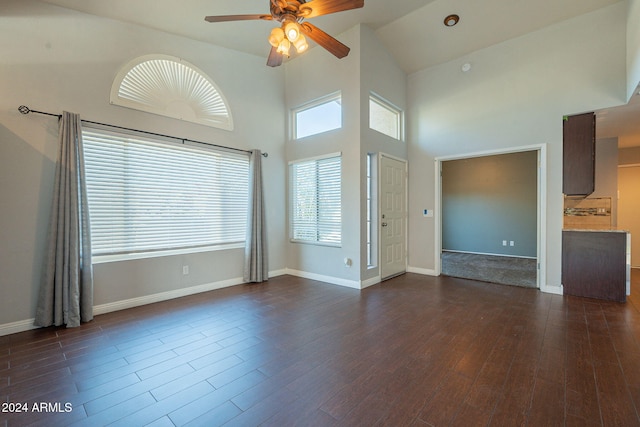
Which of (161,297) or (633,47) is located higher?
(633,47)

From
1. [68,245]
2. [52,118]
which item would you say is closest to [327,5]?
[52,118]

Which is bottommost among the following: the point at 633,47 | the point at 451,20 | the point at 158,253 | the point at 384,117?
the point at 158,253

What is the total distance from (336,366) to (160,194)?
3.17 metres

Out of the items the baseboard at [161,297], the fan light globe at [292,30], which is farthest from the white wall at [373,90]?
the baseboard at [161,297]

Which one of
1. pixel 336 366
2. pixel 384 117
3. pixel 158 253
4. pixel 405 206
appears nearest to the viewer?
pixel 336 366

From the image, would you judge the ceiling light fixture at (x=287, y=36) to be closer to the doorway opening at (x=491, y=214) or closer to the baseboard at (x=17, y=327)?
the baseboard at (x=17, y=327)

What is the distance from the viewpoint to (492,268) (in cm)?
573

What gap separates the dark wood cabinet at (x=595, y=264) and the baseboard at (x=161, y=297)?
16.2 feet

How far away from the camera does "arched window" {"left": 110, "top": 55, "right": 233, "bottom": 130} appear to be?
3.49m

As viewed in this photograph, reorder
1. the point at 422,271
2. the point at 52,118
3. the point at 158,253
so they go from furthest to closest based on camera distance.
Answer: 1. the point at 422,271
2. the point at 158,253
3. the point at 52,118

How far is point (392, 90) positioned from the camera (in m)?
5.02

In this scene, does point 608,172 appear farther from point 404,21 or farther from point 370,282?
point 370,282

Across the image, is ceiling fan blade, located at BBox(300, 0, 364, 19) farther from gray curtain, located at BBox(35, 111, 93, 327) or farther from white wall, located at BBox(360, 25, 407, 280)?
gray curtain, located at BBox(35, 111, 93, 327)

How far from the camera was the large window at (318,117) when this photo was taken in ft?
15.2
